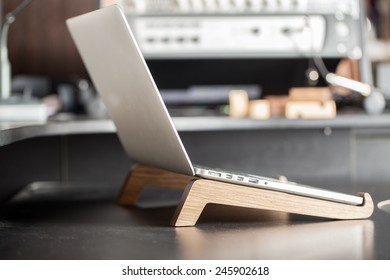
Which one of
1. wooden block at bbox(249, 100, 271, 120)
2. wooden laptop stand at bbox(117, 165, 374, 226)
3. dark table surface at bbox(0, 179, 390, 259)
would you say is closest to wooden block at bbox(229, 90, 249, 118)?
wooden block at bbox(249, 100, 271, 120)

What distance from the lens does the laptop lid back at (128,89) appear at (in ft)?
3.67

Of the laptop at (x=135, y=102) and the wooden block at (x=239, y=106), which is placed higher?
the laptop at (x=135, y=102)

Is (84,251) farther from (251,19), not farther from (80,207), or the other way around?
(251,19)

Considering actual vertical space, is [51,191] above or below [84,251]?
below

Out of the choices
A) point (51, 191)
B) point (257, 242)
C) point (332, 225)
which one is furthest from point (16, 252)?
point (51, 191)

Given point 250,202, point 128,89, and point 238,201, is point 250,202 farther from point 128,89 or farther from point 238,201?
point 128,89

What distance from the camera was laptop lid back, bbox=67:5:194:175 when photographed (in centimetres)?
112

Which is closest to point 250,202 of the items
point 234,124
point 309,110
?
point 234,124

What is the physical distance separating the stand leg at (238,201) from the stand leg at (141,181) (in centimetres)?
25

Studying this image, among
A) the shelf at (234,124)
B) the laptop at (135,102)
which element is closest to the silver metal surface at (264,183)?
the laptop at (135,102)

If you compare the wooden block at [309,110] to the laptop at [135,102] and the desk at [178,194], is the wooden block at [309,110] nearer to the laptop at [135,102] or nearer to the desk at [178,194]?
the desk at [178,194]

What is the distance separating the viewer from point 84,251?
0.96m

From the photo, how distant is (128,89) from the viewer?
1.24 m

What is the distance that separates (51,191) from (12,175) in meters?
0.34
